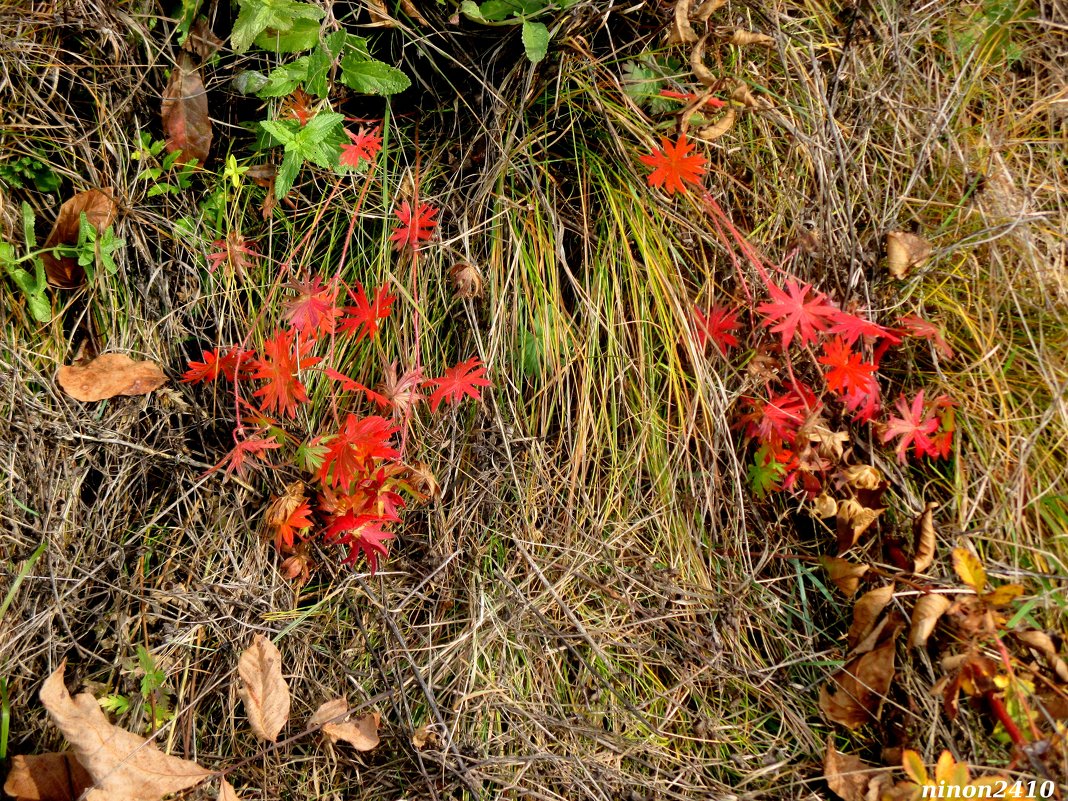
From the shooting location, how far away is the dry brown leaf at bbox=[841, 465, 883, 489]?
1606 millimetres

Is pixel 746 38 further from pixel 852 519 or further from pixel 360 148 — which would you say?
pixel 852 519

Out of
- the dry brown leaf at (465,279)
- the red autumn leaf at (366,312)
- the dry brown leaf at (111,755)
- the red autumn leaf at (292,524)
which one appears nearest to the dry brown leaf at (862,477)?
the dry brown leaf at (465,279)

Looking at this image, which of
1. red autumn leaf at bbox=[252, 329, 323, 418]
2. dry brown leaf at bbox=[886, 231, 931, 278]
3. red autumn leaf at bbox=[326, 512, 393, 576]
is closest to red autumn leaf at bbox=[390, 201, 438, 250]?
red autumn leaf at bbox=[252, 329, 323, 418]

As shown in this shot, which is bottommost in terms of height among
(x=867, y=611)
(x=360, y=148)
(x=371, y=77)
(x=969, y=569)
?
(x=867, y=611)

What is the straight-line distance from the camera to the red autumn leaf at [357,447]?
4.80 ft

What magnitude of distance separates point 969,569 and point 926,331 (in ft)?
1.68

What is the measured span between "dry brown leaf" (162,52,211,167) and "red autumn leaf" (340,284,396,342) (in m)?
0.51

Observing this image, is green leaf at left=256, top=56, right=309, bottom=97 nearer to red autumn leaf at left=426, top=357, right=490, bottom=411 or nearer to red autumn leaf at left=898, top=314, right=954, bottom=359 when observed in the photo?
red autumn leaf at left=426, top=357, right=490, bottom=411

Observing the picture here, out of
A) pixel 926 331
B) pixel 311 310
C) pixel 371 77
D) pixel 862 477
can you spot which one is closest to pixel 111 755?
pixel 311 310

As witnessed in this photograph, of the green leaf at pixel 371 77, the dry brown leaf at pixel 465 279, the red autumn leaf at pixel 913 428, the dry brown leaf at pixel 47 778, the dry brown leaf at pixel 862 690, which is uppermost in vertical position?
the green leaf at pixel 371 77

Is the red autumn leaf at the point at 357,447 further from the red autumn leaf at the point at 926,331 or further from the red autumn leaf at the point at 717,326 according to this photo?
the red autumn leaf at the point at 926,331

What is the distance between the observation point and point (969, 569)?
1541 mm

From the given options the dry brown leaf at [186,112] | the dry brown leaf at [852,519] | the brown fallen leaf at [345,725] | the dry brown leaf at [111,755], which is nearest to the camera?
the dry brown leaf at [111,755]

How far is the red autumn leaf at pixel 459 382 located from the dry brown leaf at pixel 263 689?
1.95 feet
